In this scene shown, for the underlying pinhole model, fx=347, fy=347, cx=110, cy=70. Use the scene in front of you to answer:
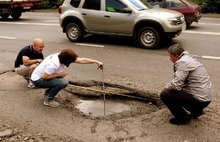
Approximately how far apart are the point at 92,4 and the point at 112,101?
5885mm

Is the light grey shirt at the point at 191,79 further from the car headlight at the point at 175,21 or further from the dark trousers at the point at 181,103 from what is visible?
the car headlight at the point at 175,21

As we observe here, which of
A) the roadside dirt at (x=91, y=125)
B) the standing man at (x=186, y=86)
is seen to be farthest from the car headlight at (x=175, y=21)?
the standing man at (x=186, y=86)

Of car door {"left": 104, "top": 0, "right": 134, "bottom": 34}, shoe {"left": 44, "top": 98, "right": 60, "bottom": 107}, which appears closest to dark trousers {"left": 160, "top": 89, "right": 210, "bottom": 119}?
shoe {"left": 44, "top": 98, "right": 60, "bottom": 107}

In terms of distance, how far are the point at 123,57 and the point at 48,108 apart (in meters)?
4.34

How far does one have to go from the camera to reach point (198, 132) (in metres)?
5.38

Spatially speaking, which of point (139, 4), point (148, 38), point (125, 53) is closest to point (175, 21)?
point (148, 38)

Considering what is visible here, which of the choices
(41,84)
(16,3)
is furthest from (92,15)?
(16,3)

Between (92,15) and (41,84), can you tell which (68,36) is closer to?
(92,15)

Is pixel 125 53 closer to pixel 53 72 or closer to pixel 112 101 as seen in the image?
pixel 112 101

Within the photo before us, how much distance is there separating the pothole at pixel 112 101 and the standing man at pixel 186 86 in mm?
1000

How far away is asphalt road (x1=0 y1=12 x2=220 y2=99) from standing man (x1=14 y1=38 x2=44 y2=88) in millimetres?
1187

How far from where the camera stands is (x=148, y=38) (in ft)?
37.5

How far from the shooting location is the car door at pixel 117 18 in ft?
37.4

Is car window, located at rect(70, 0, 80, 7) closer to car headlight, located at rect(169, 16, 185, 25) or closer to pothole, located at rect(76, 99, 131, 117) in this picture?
car headlight, located at rect(169, 16, 185, 25)
